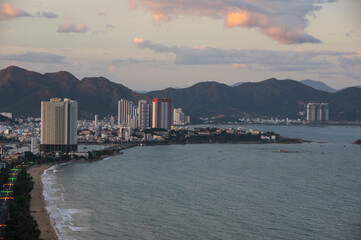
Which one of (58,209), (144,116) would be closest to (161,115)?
(144,116)

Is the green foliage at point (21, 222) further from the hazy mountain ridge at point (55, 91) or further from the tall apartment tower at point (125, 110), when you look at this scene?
the hazy mountain ridge at point (55, 91)

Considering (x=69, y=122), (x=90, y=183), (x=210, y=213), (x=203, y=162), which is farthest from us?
(x=69, y=122)

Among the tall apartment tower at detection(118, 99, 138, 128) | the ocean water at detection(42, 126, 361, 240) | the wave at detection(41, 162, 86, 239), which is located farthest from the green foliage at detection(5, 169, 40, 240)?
the tall apartment tower at detection(118, 99, 138, 128)

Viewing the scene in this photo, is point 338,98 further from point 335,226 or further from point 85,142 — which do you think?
point 335,226

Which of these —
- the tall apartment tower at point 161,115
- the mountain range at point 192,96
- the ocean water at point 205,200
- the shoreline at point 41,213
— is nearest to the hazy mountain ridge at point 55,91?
the mountain range at point 192,96

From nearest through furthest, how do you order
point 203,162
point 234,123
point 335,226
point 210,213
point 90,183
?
point 335,226 → point 210,213 → point 90,183 → point 203,162 → point 234,123

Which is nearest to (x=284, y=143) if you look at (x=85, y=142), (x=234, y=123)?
(x=85, y=142)

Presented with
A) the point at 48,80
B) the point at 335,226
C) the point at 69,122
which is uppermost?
the point at 48,80
